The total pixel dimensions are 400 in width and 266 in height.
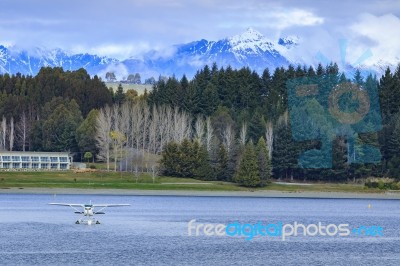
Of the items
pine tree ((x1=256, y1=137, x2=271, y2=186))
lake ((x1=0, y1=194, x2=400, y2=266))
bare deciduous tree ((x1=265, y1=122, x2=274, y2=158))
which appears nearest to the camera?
lake ((x1=0, y1=194, x2=400, y2=266))

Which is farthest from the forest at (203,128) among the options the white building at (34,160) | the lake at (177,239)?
the lake at (177,239)

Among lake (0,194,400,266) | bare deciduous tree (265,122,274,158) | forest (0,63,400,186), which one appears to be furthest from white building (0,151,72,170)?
lake (0,194,400,266)

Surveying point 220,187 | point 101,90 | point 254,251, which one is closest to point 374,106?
point 220,187

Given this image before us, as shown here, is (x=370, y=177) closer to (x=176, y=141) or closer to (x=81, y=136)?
(x=176, y=141)

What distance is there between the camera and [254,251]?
67.5m

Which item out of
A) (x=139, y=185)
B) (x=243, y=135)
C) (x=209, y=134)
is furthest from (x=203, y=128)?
(x=139, y=185)

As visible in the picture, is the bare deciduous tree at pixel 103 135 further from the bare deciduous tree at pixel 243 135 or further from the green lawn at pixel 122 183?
the bare deciduous tree at pixel 243 135

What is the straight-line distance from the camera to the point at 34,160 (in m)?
163

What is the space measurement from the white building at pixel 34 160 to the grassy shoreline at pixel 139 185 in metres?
14.1

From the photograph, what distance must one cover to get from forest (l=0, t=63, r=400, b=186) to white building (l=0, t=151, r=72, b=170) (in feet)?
18.5

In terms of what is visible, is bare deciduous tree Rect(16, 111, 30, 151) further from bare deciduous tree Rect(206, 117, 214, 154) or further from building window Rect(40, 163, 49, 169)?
bare deciduous tree Rect(206, 117, 214, 154)

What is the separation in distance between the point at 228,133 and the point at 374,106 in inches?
885

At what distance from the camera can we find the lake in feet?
206

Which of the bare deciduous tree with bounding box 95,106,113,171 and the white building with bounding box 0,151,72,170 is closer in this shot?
the bare deciduous tree with bounding box 95,106,113,171
